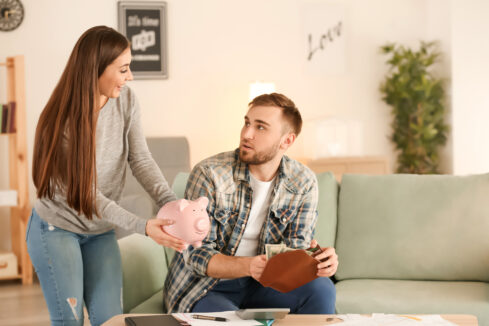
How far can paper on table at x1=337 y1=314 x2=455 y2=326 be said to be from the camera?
162cm

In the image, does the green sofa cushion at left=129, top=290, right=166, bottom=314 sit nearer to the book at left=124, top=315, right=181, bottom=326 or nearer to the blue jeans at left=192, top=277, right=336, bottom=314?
the blue jeans at left=192, top=277, right=336, bottom=314

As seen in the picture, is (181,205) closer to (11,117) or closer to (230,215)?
(230,215)

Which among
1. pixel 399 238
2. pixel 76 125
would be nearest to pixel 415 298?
pixel 399 238

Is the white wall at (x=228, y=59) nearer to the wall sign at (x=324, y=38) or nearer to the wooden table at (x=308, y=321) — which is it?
the wall sign at (x=324, y=38)

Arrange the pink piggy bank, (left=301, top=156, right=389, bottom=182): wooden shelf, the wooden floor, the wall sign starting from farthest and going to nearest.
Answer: the wall sign → (left=301, top=156, right=389, bottom=182): wooden shelf → the wooden floor → the pink piggy bank

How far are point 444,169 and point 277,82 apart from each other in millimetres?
1697

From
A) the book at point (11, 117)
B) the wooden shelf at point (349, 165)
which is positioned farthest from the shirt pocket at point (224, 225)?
the wooden shelf at point (349, 165)

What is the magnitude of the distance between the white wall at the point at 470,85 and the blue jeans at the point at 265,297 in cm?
372

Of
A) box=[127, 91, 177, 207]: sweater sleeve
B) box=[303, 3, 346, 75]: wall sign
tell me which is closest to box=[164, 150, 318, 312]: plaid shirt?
box=[127, 91, 177, 207]: sweater sleeve

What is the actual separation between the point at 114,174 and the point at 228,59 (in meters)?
3.35

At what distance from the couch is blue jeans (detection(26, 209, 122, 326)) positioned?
1.26 feet

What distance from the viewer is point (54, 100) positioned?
1799 millimetres

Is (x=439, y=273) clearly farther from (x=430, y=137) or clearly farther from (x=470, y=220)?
(x=430, y=137)

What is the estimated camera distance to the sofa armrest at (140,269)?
2227mm
